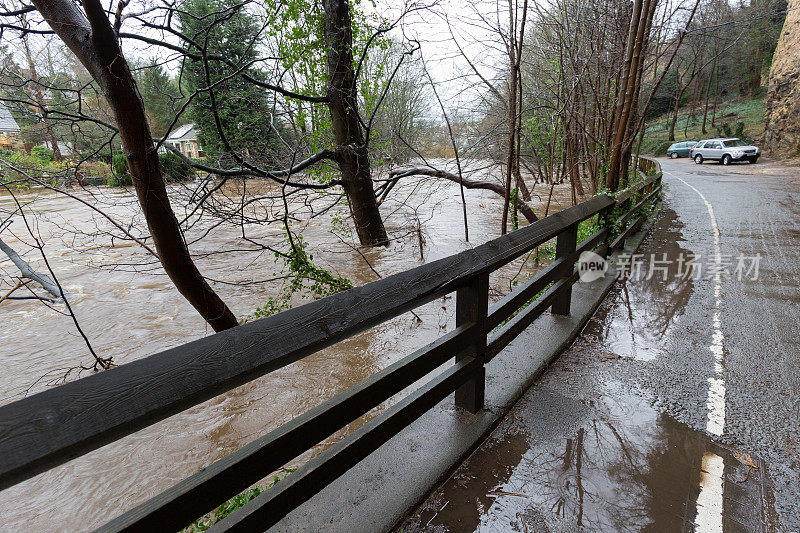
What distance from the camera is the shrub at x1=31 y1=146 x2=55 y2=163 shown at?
21.6ft

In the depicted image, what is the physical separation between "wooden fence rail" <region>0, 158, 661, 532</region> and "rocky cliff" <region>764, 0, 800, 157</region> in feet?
102

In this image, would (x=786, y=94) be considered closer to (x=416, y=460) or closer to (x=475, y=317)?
(x=475, y=317)

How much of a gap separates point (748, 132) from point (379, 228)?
35.4m

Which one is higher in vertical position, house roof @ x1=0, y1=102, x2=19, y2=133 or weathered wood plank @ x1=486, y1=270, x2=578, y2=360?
house roof @ x1=0, y1=102, x2=19, y2=133

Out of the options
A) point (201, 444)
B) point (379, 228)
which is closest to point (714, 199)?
point (379, 228)

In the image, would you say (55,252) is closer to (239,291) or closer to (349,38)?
(239,291)

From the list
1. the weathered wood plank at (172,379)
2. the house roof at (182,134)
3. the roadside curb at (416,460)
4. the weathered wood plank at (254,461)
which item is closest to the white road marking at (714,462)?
the roadside curb at (416,460)

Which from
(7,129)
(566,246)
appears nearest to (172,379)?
(566,246)

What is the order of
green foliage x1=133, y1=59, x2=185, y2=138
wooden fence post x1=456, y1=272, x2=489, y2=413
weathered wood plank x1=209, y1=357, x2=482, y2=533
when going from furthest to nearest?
1. green foliage x1=133, y1=59, x2=185, y2=138
2. wooden fence post x1=456, y1=272, x2=489, y2=413
3. weathered wood plank x1=209, y1=357, x2=482, y2=533

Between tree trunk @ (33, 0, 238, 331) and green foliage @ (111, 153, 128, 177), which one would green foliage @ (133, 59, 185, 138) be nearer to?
tree trunk @ (33, 0, 238, 331)

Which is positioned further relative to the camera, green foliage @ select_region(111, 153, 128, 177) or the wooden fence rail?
green foliage @ select_region(111, 153, 128, 177)

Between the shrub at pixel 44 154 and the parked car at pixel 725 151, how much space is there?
107ft

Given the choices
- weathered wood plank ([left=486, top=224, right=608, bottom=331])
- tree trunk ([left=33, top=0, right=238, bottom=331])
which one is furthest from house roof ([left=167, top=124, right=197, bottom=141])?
weathered wood plank ([left=486, top=224, right=608, bottom=331])

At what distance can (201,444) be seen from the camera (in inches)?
192
